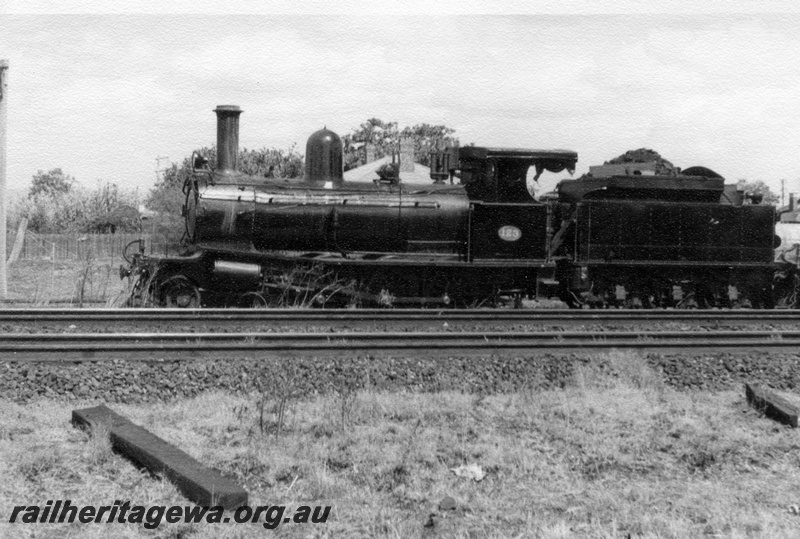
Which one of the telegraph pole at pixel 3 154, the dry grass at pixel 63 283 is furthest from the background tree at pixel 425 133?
the telegraph pole at pixel 3 154

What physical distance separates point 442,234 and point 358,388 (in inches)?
247

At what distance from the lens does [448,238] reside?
13742mm

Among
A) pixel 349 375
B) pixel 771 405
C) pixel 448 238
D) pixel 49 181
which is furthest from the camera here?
pixel 49 181

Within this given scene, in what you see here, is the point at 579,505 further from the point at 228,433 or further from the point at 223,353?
the point at 223,353

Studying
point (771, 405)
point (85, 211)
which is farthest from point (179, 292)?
point (85, 211)

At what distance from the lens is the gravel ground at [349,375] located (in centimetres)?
754

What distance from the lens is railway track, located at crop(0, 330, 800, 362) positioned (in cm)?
840

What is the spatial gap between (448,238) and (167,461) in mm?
9373

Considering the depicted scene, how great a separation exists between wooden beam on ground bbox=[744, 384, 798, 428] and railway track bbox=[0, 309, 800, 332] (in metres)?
4.02

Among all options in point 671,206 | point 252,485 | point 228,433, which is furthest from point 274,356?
point 671,206

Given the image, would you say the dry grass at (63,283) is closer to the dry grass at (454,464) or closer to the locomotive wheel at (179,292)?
the locomotive wheel at (179,292)

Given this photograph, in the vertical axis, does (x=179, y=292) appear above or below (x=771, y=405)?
above

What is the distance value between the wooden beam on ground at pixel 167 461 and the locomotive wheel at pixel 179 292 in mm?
7174

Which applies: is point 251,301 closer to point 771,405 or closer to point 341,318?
point 341,318
